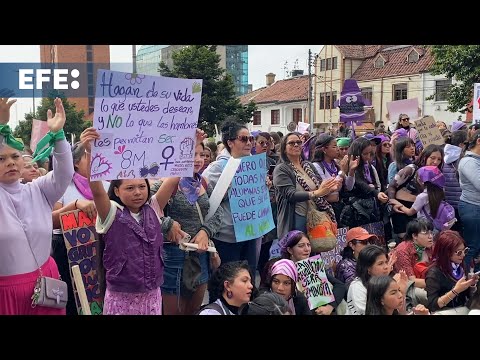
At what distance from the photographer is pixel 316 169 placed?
624 centimetres

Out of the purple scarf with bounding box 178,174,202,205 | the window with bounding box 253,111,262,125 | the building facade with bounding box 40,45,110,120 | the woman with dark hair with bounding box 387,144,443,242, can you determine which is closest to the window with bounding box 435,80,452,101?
the window with bounding box 253,111,262,125

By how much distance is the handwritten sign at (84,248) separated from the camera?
4.17 meters

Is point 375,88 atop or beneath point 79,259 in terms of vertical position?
atop

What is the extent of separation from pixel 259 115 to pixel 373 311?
5929 cm

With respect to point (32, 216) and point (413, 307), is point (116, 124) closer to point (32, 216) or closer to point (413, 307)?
point (32, 216)

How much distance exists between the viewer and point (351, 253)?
5.52 metres

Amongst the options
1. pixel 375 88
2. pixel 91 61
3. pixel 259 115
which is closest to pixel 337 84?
pixel 375 88

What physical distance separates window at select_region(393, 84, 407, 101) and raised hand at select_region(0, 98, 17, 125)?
4260cm

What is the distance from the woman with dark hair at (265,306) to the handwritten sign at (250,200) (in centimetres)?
133

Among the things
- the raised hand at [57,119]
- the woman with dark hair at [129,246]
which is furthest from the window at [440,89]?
the raised hand at [57,119]

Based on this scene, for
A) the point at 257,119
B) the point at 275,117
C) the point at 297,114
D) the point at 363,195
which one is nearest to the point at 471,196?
the point at 363,195

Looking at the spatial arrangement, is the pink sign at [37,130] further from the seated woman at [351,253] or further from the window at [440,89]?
the window at [440,89]

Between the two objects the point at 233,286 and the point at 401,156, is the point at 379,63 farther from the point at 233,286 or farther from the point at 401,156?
the point at 233,286

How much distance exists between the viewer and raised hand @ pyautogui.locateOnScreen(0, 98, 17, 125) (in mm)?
3289
